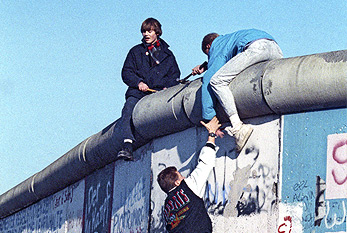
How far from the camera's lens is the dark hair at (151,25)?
834 cm

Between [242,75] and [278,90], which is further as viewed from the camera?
[242,75]

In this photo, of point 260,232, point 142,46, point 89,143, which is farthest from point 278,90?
point 89,143

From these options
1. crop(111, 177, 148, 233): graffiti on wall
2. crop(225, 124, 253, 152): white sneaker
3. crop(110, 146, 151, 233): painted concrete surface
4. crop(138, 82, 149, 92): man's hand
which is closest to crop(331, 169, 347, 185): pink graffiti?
crop(225, 124, 253, 152): white sneaker

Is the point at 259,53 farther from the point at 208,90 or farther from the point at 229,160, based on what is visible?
the point at 229,160

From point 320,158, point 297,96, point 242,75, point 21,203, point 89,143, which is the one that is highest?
point 21,203

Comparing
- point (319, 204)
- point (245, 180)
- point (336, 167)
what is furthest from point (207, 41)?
point (319, 204)

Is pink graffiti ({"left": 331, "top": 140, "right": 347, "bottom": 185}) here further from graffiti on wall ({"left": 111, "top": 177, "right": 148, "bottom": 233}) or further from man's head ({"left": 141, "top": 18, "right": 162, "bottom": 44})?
man's head ({"left": 141, "top": 18, "right": 162, "bottom": 44})

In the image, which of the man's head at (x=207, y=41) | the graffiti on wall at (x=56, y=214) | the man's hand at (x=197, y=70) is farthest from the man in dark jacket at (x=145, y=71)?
the graffiti on wall at (x=56, y=214)

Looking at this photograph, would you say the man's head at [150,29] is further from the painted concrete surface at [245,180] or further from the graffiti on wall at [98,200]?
the graffiti on wall at [98,200]

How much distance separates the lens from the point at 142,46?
8.59 m

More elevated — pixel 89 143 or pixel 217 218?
pixel 89 143

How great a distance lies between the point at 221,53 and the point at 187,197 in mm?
1461

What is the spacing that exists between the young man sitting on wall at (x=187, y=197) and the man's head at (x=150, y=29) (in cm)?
213

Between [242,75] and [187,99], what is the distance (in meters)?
0.82
